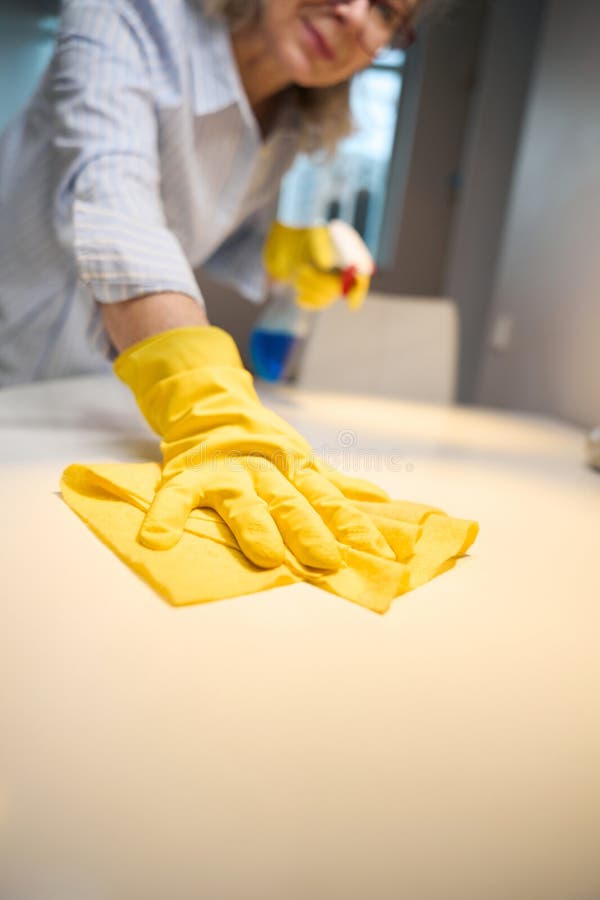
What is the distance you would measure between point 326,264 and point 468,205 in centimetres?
213

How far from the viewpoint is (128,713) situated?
309mm

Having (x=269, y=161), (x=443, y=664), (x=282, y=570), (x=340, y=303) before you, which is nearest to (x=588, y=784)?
(x=443, y=664)

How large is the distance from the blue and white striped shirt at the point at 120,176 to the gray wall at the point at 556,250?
0.79 metres

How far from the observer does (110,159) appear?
781 millimetres

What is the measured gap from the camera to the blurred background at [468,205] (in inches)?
72.7

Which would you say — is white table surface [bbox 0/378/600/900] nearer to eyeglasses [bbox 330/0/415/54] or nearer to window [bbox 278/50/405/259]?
eyeglasses [bbox 330/0/415/54]

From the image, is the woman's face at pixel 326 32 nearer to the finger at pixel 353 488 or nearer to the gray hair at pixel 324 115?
the gray hair at pixel 324 115

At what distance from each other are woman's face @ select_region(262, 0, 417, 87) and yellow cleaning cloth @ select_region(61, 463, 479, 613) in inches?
28.2

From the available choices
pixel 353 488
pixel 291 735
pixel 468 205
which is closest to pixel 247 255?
pixel 353 488

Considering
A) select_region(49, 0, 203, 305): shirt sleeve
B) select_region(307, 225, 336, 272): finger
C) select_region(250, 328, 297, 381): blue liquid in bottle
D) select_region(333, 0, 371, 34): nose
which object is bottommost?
select_region(250, 328, 297, 381): blue liquid in bottle

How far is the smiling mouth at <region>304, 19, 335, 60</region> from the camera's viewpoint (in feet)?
3.33

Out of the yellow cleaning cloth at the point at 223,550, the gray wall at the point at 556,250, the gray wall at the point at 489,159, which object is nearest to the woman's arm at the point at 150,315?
the yellow cleaning cloth at the point at 223,550

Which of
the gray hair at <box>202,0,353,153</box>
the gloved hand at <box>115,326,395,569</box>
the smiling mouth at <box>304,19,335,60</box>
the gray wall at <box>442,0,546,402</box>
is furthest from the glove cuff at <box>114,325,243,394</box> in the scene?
the gray wall at <box>442,0,546,402</box>

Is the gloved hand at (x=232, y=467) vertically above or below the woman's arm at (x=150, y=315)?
below
